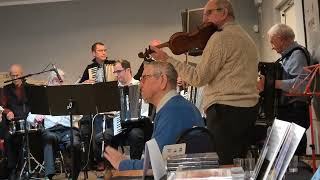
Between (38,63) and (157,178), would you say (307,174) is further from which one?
(38,63)

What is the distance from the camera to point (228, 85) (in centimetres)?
255

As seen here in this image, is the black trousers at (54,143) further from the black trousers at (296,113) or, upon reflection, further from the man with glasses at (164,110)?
the man with glasses at (164,110)

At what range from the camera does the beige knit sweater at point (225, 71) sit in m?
2.53

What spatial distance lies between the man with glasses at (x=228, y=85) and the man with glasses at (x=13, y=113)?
3.25 meters

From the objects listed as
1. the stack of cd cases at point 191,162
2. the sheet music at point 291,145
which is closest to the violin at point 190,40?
the stack of cd cases at point 191,162

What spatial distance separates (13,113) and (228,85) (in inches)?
147

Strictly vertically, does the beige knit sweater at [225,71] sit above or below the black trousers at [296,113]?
above

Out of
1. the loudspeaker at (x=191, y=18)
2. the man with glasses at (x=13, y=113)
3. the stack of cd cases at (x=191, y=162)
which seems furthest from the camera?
the man with glasses at (x=13, y=113)

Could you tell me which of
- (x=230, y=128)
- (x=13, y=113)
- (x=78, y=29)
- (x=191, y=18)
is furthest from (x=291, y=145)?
(x=78, y=29)

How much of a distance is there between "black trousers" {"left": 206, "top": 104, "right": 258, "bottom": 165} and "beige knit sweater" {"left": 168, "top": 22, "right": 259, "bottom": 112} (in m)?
0.04

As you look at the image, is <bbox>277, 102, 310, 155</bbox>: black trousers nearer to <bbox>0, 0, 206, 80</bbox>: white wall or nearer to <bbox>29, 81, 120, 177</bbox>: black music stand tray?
<bbox>29, 81, 120, 177</bbox>: black music stand tray

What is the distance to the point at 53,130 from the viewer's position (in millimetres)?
5547

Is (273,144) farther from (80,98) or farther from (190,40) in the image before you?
(80,98)

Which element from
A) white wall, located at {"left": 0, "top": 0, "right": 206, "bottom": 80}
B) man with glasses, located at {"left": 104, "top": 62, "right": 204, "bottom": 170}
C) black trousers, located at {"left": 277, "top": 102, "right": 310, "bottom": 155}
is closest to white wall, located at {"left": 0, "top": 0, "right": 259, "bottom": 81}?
white wall, located at {"left": 0, "top": 0, "right": 206, "bottom": 80}
